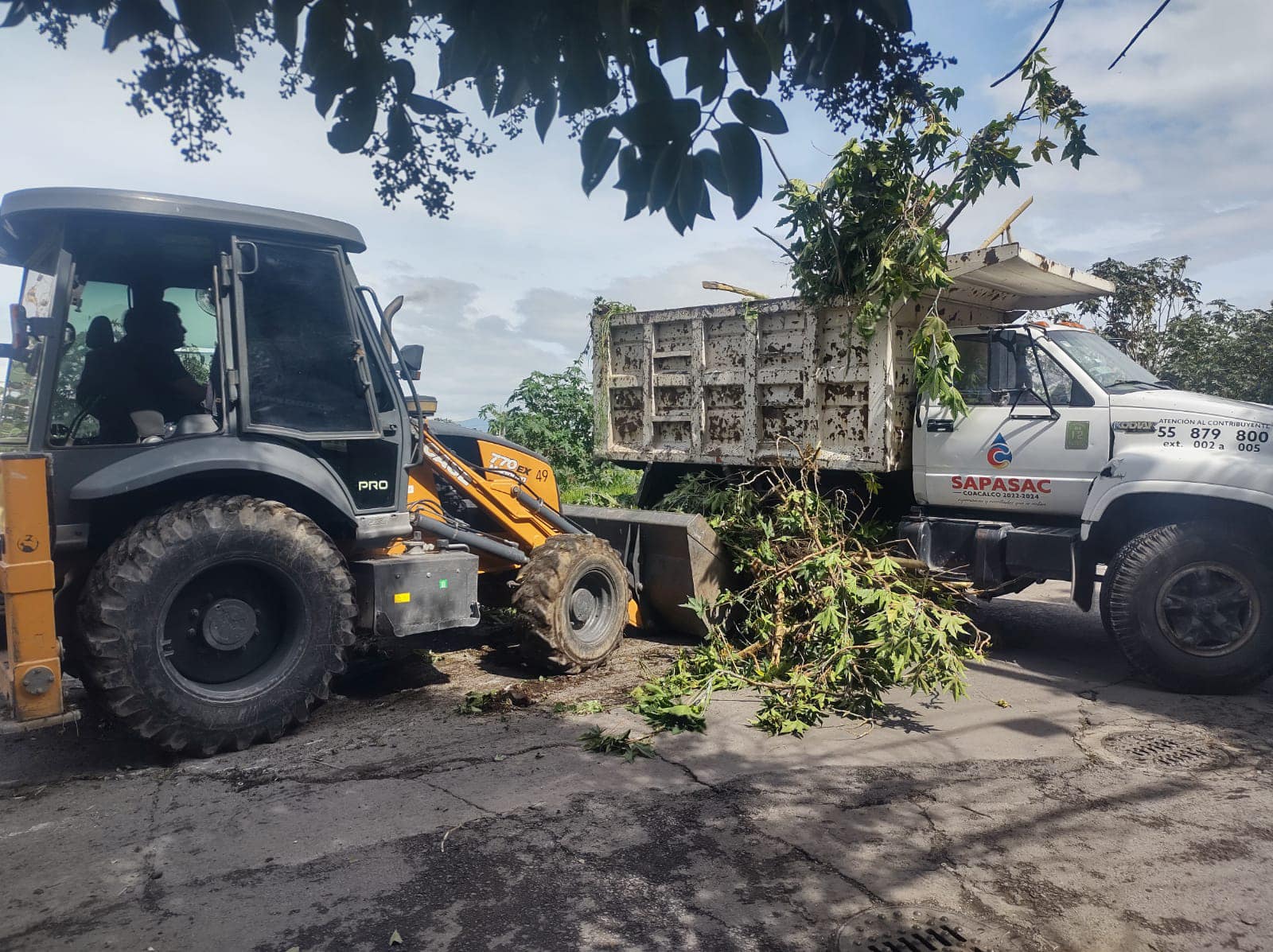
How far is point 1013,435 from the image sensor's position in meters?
6.55

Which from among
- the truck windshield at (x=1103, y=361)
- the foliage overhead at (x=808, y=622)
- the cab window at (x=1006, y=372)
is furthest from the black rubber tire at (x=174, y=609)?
the truck windshield at (x=1103, y=361)

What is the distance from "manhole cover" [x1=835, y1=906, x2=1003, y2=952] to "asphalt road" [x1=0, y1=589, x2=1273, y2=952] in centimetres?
2

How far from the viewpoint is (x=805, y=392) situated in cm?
711

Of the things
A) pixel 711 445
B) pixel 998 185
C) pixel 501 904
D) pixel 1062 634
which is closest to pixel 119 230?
pixel 501 904

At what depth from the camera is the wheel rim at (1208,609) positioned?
563cm

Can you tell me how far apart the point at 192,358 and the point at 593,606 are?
2992 mm

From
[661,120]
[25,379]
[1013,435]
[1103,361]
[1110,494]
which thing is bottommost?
[1110,494]

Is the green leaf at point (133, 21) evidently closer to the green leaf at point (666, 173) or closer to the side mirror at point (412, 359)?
the green leaf at point (666, 173)

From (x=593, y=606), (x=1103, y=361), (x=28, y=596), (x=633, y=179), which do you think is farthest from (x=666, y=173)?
(x=1103, y=361)

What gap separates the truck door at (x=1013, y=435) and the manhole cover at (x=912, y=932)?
3.90 metres

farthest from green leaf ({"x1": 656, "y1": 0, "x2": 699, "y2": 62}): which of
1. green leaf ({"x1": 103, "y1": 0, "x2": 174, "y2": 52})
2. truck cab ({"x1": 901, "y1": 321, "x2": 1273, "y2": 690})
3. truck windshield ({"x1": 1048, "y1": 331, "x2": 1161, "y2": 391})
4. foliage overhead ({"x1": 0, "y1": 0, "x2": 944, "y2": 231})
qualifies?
truck windshield ({"x1": 1048, "y1": 331, "x2": 1161, "y2": 391})

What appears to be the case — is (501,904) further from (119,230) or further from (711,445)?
(711,445)

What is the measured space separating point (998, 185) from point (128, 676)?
20.0ft

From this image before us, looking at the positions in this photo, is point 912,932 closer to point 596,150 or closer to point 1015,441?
point 596,150
